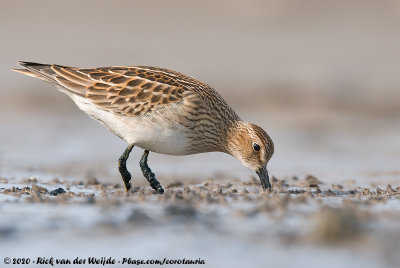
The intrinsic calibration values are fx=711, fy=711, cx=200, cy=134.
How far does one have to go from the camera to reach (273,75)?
2406cm

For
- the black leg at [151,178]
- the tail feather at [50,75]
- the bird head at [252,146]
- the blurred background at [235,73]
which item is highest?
the tail feather at [50,75]

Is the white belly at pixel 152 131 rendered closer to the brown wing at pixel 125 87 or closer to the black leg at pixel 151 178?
the brown wing at pixel 125 87

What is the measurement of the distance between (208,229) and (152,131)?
3629mm

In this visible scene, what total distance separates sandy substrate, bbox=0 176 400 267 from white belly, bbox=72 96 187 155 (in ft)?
5.19

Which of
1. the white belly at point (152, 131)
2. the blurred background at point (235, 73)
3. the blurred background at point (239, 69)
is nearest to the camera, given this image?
the white belly at point (152, 131)

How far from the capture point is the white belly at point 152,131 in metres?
9.92

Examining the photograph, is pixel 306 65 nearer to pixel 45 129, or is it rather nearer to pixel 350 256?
pixel 45 129

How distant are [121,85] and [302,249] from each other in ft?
16.9

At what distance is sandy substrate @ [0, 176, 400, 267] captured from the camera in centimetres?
576

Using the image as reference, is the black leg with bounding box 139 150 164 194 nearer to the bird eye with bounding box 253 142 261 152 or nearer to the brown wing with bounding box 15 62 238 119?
the brown wing with bounding box 15 62 238 119

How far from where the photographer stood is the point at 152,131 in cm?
995

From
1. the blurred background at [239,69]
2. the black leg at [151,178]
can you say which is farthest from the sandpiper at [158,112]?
the blurred background at [239,69]

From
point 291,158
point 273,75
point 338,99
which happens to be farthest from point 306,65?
point 291,158

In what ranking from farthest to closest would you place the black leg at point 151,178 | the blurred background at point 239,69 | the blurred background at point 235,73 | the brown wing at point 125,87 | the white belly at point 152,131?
the blurred background at point 239,69
the blurred background at point 235,73
the black leg at point 151,178
the brown wing at point 125,87
the white belly at point 152,131
